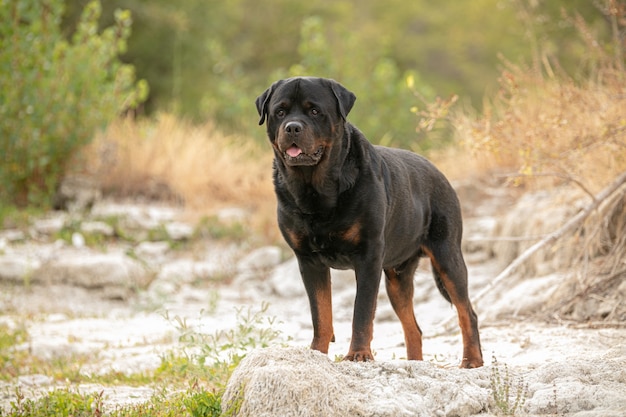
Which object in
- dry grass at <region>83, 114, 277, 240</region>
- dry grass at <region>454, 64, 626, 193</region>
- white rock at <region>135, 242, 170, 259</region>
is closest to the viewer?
dry grass at <region>454, 64, 626, 193</region>

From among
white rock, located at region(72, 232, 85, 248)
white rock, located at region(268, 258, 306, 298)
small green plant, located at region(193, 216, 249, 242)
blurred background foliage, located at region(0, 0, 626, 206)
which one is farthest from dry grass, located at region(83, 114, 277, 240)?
white rock, located at region(268, 258, 306, 298)

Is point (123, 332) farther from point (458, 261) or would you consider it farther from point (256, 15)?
point (256, 15)

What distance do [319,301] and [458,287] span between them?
1059 millimetres

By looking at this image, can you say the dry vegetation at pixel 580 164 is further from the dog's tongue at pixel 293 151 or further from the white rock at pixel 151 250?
the white rock at pixel 151 250

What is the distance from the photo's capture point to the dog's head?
487 centimetres

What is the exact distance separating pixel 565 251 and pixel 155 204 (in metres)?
7.71

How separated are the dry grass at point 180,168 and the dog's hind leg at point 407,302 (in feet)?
25.2

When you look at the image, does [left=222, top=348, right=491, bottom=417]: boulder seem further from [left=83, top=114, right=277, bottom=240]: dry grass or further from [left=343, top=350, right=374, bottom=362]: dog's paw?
[left=83, top=114, right=277, bottom=240]: dry grass

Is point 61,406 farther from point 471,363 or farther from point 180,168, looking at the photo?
point 180,168

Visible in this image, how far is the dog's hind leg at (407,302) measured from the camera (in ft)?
18.8

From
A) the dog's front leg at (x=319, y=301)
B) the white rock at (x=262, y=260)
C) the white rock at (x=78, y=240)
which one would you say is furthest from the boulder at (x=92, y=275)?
the dog's front leg at (x=319, y=301)

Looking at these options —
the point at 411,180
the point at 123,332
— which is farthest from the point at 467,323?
the point at 123,332

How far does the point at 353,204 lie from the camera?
4.92m

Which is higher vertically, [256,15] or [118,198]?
[256,15]
